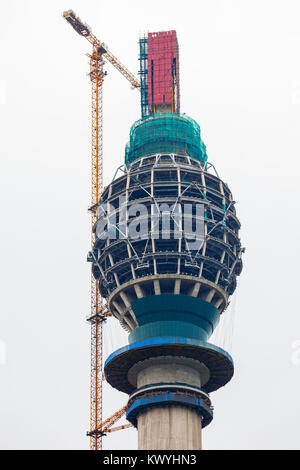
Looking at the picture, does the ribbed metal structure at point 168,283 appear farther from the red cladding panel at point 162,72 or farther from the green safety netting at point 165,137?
the red cladding panel at point 162,72

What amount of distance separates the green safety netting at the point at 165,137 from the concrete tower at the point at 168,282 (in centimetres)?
226

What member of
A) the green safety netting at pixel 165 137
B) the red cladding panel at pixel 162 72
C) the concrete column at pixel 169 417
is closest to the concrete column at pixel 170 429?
the concrete column at pixel 169 417

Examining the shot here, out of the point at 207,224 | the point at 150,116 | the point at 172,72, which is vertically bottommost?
the point at 207,224

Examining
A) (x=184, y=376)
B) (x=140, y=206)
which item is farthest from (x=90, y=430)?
(x=140, y=206)

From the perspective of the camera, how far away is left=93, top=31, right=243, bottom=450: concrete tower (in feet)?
430

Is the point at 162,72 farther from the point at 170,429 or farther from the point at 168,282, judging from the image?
the point at 170,429

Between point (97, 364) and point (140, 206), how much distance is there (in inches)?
1454

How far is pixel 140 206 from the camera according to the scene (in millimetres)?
141375

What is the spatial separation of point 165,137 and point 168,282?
1171 inches

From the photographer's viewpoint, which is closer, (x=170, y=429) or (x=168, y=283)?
(x=170, y=429)

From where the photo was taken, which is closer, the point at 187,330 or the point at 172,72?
the point at 187,330

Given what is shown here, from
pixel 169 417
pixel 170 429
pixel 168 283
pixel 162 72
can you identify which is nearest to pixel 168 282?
pixel 168 283

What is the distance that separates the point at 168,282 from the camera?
13675 cm
